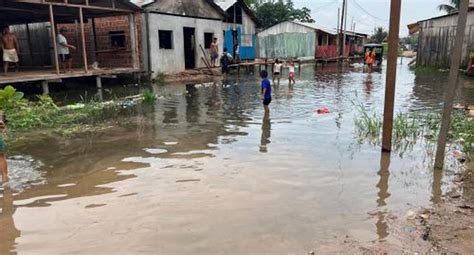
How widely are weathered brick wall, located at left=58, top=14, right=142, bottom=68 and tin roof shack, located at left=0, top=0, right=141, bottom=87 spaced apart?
5 centimetres

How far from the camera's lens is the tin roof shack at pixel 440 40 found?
21.2 meters

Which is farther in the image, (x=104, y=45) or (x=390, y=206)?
(x=104, y=45)

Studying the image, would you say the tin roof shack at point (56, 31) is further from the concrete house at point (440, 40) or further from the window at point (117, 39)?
the concrete house at point (440, 40)

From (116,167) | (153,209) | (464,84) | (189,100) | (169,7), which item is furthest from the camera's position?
(169,7)

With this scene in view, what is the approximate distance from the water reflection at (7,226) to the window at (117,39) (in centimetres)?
1563

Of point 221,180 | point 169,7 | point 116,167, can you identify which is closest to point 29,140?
point 116,167

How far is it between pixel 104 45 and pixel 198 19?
5.85m

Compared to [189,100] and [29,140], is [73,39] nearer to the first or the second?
[189,100]

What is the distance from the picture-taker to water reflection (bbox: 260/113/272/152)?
25.6ft

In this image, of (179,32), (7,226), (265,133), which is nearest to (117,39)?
(179,32)

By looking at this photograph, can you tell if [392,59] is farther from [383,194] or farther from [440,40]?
[440,40]

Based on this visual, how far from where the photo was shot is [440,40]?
23.5 metres

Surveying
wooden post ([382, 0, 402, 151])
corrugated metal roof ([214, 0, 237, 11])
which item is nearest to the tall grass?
wooden post ([382, 0, 402, 151])

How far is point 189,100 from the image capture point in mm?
14242
